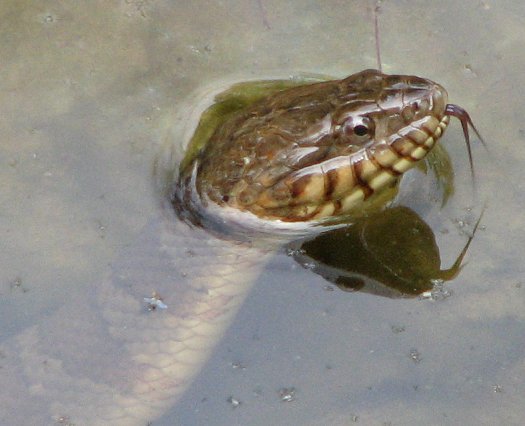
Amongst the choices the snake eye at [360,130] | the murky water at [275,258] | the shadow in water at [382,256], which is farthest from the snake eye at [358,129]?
the murky water at [275,258]

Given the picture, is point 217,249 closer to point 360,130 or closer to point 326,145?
point 326,145

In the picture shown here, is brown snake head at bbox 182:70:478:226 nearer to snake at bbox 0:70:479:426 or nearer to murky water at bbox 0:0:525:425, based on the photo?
snake at bbox 0:70:479:426

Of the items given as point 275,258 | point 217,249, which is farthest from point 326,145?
point 217,249

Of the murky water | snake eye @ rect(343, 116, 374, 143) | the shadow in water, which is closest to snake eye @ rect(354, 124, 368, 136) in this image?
snake eye @ rect(343, 116, 374, 143)

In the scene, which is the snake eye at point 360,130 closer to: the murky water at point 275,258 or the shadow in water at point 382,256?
the shadow in water at point 382,256

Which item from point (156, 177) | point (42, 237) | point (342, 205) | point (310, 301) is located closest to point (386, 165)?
point (342, 205)

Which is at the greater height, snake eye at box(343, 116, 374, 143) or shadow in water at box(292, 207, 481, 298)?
snake eye at box(343, 116, 374, 143)

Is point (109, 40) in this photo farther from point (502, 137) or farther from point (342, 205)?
point (502, 137)
